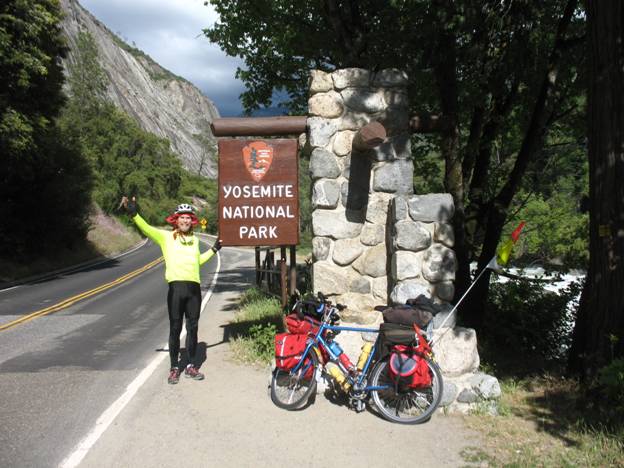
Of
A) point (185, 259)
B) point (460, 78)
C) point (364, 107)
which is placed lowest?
point (185, 259)

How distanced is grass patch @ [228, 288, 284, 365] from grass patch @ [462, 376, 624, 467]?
109 inches

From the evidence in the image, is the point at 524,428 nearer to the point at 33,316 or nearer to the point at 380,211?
the point at 380,211

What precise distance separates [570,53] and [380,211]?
486 cm

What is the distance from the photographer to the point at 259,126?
572 centimetres

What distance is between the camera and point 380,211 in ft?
17.9

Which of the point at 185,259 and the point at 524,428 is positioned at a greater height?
the point at 185,259

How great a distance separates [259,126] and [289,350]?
2.71m

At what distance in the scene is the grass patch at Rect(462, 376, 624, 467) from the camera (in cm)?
361

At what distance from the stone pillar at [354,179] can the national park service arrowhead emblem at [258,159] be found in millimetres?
584

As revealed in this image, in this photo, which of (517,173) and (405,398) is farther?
(517,173)

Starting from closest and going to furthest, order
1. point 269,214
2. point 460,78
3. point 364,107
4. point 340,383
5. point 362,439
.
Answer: point 362,439
point 340,383
point 364,107
point 269,214
point 460,78

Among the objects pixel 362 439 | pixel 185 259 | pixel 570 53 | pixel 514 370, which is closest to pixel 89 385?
pixel 185 259

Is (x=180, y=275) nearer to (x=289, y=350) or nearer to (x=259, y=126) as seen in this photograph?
(x=289, y=350)

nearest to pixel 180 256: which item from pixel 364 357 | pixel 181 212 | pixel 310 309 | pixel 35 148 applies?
pixel 181 212
